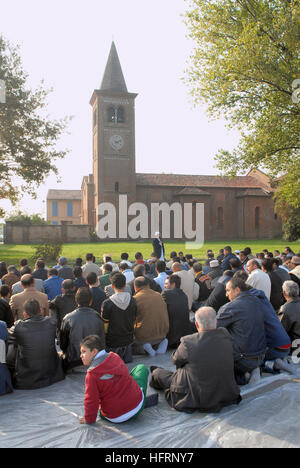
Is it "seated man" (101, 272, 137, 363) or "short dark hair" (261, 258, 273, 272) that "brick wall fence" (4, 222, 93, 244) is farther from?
"seated man" (101, 272, 137, 363)

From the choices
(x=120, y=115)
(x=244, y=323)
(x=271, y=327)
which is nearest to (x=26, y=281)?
(x=244, y=323)

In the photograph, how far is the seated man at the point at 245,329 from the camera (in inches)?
199

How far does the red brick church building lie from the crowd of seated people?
40385mm

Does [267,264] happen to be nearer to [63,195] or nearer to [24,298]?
[24,298]

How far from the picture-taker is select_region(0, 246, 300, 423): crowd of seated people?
413 centimetres

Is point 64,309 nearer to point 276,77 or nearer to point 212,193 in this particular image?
point 276,77

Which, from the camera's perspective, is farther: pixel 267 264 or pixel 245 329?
pixel 267 264

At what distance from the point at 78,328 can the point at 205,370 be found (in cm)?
215

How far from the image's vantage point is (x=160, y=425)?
4.00 m

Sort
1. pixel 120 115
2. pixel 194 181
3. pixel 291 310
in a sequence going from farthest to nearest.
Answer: pixel 194 181 < pixel 120 115 < pixel 291 310

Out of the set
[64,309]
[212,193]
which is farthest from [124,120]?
[64,309]

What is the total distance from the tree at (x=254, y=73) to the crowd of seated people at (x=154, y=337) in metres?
10.4

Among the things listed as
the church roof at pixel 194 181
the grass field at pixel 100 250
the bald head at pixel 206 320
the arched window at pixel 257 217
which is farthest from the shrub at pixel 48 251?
the arched window at pixel 257 217

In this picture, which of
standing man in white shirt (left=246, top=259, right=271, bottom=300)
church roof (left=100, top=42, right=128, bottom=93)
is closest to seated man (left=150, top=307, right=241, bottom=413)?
standing man in white shirt (left=246, top=259, right=271, bottom=300)
